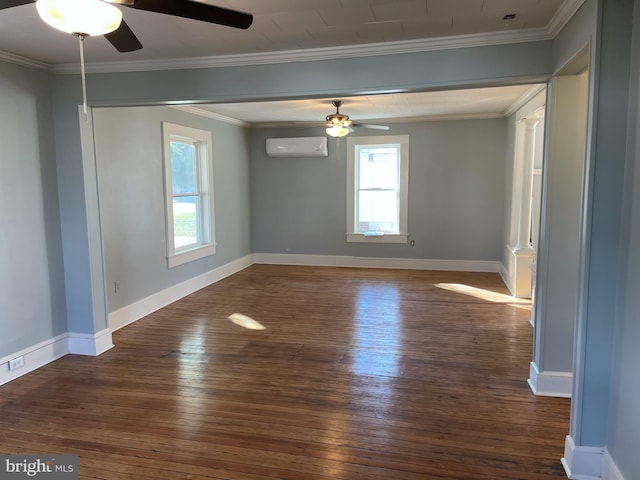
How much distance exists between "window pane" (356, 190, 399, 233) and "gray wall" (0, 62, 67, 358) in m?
4.86

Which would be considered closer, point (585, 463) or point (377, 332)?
point (585, 463)

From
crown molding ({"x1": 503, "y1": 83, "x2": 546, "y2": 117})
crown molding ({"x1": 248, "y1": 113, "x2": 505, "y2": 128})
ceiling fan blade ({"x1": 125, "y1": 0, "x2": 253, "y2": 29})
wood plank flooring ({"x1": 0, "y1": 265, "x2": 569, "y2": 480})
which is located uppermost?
crown molding ({"x1": 248, "y1": 113, "x2": 505, "y2": 128})

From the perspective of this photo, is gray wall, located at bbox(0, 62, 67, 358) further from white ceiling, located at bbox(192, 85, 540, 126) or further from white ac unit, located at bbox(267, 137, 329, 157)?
white ac unit, located at bbox(267, 137, 329, 157)

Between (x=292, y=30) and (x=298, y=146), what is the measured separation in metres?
4.63

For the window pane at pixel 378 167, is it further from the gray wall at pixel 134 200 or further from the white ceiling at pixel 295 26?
the white ceiling at pixel 295 26

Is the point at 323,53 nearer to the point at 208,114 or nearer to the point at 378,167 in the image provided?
the point at 208,114

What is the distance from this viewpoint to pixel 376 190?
7391 mm

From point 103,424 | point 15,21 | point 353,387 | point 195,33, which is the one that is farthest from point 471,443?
point 15,21

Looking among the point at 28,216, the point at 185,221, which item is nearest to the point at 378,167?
the point at 185,221

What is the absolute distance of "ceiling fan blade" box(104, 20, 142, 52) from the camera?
1.83 metres

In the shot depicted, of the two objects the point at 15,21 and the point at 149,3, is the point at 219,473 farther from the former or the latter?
the point at 15,21

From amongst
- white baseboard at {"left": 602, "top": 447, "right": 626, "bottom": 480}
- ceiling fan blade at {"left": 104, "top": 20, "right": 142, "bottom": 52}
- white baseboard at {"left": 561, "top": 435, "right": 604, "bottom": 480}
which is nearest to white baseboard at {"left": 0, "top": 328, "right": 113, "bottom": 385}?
ceiling fan blade at {"left": 104, "top": 20, "right": 142, "bottom": 52}

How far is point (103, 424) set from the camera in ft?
8.80

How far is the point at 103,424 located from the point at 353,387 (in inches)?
64.8
